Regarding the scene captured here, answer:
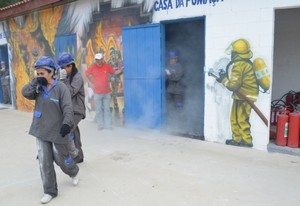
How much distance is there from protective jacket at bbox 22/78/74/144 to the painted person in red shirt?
3.59 m

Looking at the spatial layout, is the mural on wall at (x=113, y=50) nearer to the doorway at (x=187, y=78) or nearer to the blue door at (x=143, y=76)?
the blue door at (x=143, y=76)

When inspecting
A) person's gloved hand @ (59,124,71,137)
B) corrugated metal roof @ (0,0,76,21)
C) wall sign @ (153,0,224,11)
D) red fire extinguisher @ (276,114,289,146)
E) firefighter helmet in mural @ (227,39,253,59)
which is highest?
corrugated metal roof @ (0,0,76,21)

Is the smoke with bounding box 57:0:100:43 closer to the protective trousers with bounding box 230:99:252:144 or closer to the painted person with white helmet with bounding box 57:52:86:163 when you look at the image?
the painted person with white helmet with bounding box 57:52:86:163

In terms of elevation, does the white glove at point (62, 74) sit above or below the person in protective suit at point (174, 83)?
above

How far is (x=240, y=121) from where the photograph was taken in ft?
18.6

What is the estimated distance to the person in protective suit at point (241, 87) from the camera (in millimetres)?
5469

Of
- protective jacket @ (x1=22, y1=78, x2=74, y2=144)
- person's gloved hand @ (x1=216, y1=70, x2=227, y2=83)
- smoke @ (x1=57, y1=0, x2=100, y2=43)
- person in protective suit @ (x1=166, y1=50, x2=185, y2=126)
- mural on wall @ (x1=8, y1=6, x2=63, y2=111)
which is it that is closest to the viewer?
protective jacket @ (x1=22, y1=78, x2=74, y2=144)

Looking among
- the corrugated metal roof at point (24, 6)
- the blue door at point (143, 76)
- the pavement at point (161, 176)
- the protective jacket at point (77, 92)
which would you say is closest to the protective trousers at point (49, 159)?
the pavement at point (161, 176)

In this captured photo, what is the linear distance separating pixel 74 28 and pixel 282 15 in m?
5.30

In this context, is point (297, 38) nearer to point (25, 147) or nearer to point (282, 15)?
point (282, 15)

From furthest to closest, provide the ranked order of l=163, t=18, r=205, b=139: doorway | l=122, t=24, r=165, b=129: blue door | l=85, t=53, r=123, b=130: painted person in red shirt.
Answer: l=85, t=53, r=123, b=130: painted person in red shirt
l=163, t=18, r=205, b=139: doorway
l=122, t=24, r=165, b=129: blue door

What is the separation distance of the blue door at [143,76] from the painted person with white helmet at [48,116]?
330cm

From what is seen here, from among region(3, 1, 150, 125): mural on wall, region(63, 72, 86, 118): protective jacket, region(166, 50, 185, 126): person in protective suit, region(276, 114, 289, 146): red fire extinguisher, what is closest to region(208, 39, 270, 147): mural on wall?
region(276, 114, 289, 146): red fire extinguisher

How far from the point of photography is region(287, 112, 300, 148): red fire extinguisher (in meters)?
5.28
